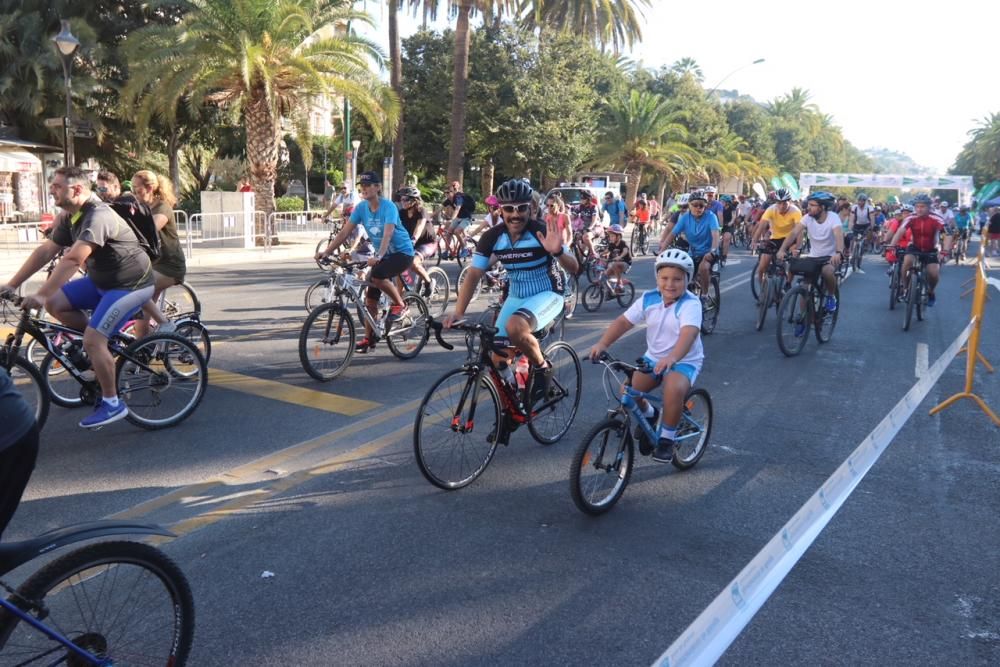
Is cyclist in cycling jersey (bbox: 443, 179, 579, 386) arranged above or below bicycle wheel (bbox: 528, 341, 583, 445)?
above

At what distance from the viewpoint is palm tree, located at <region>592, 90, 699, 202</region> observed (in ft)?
142

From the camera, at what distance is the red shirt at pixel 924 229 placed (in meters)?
12.3

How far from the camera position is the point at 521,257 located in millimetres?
5629

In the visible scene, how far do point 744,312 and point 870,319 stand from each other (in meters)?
1.90

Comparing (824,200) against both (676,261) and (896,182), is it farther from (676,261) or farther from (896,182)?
(896,182)

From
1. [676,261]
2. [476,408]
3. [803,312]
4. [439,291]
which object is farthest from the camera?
[439,291]

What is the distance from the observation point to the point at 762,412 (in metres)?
7.09

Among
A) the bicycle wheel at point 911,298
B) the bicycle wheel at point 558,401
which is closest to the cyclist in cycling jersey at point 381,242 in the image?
the bicycle wheel at point 558,401


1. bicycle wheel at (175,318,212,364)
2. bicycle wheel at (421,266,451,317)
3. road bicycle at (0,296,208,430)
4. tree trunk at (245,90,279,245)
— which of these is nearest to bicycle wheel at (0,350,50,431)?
road bicycle at (0,296,208,430)

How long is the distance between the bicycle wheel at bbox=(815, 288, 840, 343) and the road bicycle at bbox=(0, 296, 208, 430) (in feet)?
24.4

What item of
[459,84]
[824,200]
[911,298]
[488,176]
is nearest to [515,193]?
[824,200]

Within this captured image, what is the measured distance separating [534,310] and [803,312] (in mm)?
5498

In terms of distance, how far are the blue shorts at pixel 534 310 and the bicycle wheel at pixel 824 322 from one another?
571cm

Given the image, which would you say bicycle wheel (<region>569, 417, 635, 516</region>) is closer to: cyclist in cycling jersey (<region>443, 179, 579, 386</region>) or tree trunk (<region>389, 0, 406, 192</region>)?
cyclist in cycling jersey (<region>443, 179, 579, 386</region>)
